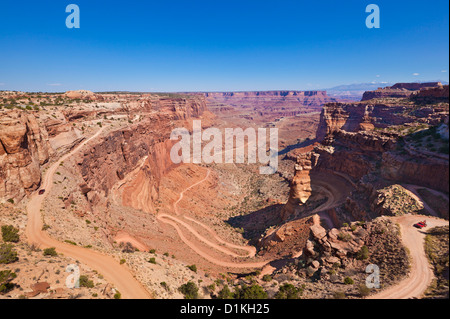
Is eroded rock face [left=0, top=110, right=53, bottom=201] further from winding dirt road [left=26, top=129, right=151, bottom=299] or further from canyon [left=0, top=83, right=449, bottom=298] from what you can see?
winding dirt road [left=26, top=129, right=151, bottom=299]

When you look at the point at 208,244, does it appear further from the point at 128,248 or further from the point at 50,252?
the point at 50,252

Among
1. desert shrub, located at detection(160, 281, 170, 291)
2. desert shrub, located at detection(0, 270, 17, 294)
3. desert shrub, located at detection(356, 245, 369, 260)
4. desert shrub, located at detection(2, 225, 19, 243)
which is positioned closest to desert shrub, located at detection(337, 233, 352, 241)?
desert shrub, located at detection(356, 245, 369, 260)

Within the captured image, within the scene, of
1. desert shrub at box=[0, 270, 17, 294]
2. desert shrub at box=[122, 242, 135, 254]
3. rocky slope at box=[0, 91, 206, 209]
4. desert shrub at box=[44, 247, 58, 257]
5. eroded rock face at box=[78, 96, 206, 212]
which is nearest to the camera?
desert shrub at box=[0, 270, 17, 294]

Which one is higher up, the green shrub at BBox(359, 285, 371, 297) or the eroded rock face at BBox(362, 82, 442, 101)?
the eroded rock face at BBox(362, 82, 442, 101)

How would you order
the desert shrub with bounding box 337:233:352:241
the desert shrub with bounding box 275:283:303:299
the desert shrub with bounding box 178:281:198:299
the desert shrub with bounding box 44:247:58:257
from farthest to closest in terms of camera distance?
the desert shrub with bounding box 337:233:352:241 < the desert shrub with bounding box 44:247:58:257 < the desert shrub with bounding box 178:281:198:299 < the desert shrub with bounding box 275:283:303:299

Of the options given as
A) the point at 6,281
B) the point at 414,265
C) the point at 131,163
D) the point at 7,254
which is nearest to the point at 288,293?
the point at 414,265

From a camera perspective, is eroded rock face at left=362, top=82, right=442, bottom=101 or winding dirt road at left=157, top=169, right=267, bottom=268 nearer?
winding dirt road at left=157, top=169, right=267, bottom=268
